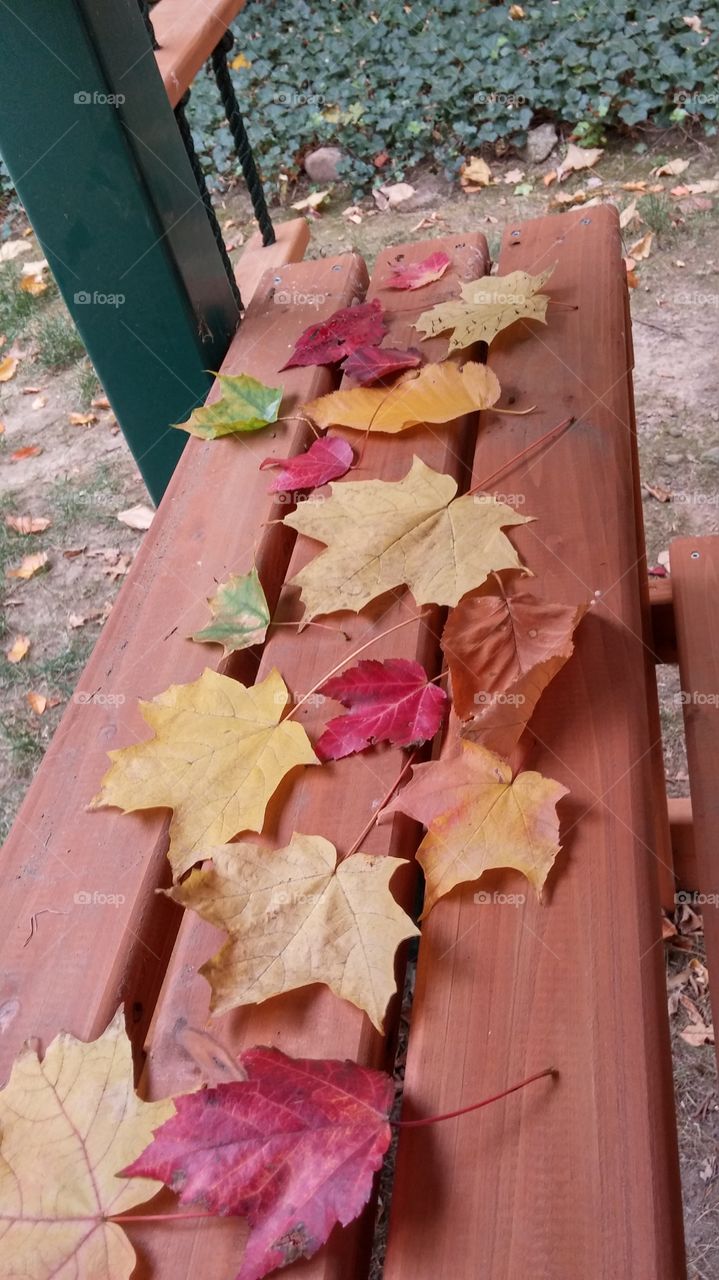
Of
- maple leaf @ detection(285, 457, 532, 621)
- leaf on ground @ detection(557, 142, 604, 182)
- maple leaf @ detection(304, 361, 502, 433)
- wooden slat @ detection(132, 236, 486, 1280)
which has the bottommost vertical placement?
leaf on ground @ detection(557, 142, 604, 182)

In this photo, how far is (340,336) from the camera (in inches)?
61.9

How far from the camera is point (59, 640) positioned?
2814 mm

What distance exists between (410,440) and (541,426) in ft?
0.58

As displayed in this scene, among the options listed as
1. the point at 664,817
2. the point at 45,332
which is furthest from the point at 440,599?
the point at 45,332

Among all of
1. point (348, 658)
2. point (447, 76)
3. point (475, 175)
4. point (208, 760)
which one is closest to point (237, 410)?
point (348, 658)

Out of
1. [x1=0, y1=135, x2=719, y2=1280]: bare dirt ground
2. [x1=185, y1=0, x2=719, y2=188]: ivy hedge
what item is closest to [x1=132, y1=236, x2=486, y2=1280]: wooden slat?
[x1=0, y1=135, x2=719, y2=1280]: bare dirt ground

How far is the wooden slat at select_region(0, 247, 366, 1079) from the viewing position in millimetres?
926

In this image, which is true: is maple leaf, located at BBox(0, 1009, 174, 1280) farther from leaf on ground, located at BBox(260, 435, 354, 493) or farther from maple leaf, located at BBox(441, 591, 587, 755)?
leaf on ground, located at BBox(260, 435, 354, 493)

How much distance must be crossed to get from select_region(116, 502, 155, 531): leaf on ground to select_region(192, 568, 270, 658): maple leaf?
1.94 metres

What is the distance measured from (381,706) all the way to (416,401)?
520 mm

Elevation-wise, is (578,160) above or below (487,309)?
below

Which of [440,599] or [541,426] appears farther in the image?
[541,426]

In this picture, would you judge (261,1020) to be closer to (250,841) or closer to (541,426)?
(250,841)

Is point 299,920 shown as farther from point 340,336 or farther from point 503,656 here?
point 340,336
